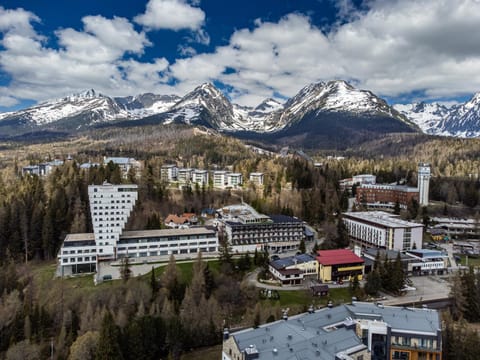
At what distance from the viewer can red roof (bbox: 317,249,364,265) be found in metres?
50.2

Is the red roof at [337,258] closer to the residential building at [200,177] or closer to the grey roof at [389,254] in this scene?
the grey roof at [389,254]

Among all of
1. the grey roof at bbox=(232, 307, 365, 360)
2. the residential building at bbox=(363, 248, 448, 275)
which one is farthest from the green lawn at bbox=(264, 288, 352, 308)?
the grey roof at bbox=(232, 307, 365, 360)

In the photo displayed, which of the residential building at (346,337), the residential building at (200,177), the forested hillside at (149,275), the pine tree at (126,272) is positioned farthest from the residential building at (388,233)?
the residential building at (200,177)

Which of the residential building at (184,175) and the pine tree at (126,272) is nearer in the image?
the pine tree at (126,272)

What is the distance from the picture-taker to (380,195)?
93.7 meters

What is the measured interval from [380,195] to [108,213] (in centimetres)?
6877

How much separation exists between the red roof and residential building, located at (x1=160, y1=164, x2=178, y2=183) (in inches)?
2335

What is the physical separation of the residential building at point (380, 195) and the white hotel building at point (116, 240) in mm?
50774

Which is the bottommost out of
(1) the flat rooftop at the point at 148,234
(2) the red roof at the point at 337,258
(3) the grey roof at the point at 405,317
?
(2) the red roof at the point at 337,258

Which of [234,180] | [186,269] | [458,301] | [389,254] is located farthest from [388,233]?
[234,180]

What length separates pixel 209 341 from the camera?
34.6m

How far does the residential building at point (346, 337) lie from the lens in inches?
885

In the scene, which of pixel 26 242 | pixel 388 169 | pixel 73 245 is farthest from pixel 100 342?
pixel 388 169

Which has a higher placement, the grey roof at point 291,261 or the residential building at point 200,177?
the residential building at point 200,177
